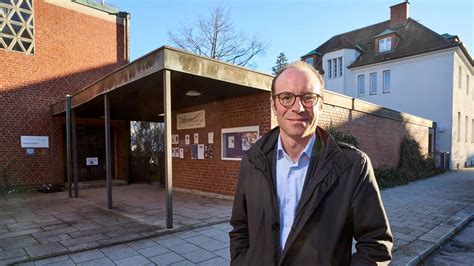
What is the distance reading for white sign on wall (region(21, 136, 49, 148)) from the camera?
11141 mm

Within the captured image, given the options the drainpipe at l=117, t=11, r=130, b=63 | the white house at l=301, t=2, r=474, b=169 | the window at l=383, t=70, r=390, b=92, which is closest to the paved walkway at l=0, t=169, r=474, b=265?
the drainpipe at l=117, t=11, r=130, b=63

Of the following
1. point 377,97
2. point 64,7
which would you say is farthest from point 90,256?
point 377,97

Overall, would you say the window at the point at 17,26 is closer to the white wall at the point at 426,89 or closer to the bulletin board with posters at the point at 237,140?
the bulletin board with posters at the point at 237,140

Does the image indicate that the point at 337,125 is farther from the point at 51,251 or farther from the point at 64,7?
the point at 64,7

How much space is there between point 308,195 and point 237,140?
698cm

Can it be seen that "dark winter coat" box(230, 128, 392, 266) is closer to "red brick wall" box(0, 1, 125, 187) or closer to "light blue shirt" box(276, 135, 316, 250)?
"light blue shirt" box(276, 135, 316, 250)

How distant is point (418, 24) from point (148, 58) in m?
24.6

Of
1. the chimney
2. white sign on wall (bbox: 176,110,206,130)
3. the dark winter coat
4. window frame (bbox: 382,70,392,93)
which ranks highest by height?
the chimney

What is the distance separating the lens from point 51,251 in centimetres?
442

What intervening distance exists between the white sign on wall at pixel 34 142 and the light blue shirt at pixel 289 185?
12.4 meters

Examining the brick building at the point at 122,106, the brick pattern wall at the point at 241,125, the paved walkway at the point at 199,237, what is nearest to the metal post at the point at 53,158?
the brick building at the point at 122,106

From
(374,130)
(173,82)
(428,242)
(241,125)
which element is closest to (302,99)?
(428,242)

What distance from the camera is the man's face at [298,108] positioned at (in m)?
1.54

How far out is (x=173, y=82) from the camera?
6629mm
